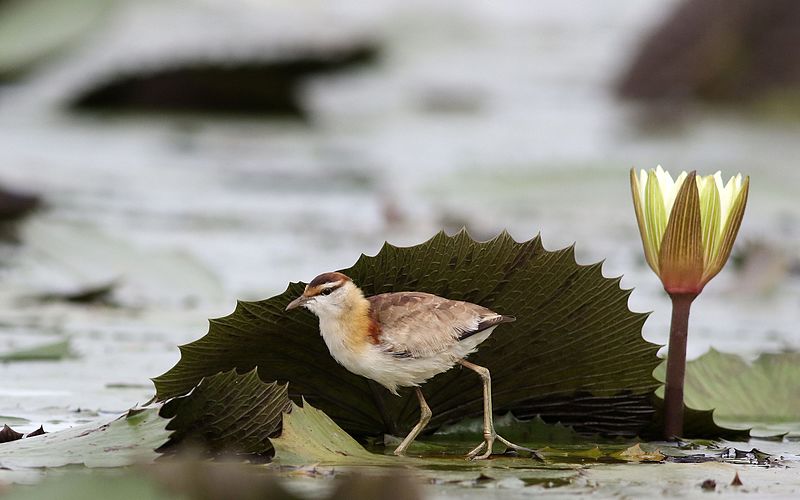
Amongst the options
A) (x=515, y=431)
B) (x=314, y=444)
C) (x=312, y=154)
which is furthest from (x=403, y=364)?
(x=312, y=154)

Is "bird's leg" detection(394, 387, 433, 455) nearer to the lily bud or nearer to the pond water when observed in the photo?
the lily bud

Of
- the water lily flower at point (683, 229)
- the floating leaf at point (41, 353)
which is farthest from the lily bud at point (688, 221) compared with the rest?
the floating leaf at point (41, 353)

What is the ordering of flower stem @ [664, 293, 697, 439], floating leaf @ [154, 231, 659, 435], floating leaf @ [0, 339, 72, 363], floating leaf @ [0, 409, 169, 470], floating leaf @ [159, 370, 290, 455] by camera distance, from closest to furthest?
floating leaf @ [0, 409, 169, 470] → floating leaf @ [159, 370, 290, 455] → floating leaf @ [154, 231, 659, 435] → flower stem @ [664, 293, 697, 439] → floating leaf @ [0, 339, 72, 363]

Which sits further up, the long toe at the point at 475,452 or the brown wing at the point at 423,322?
the brown wing at the point at 423,322

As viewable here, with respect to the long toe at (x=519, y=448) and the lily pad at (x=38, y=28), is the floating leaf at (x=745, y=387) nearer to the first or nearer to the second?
the long toe at (x=519, y=448)

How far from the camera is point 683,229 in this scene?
2.09m

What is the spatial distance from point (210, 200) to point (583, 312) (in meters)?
4.07

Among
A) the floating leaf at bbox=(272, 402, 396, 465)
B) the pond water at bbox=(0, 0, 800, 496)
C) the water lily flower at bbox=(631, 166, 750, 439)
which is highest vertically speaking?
the pond water at bbox=(0, 0, 800, 496)

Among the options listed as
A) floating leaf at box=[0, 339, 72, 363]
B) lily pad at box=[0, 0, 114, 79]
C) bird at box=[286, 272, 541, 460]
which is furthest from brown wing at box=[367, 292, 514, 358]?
lily pad at box=[0, 0, 114, 79]

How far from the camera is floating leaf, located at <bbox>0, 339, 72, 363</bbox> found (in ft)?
9.61

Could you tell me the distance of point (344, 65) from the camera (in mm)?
9266

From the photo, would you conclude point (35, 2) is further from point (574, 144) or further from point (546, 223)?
point (546, 223)

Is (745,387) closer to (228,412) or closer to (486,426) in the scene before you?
(486,426)

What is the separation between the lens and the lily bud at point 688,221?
2068 millimetres
